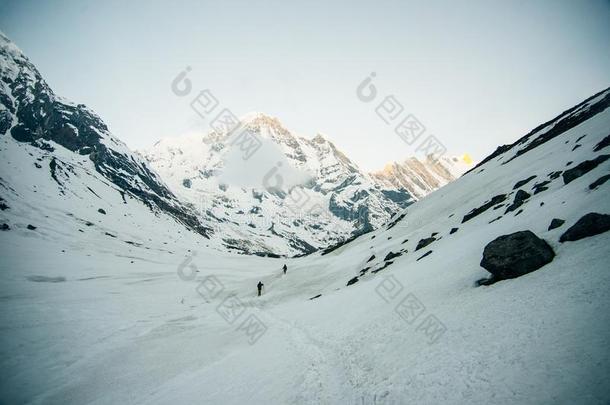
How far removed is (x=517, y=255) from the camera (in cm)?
1235

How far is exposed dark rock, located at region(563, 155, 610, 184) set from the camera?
19.5 meters

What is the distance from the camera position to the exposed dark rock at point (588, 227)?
1138 cm

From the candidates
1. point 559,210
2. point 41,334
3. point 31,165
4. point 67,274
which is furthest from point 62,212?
point 559,210

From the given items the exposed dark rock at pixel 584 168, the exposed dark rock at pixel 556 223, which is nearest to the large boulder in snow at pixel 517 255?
the exposed dark rock at pixel 556 223

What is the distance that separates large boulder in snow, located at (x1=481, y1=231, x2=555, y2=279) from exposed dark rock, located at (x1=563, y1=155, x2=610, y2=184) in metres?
12.1

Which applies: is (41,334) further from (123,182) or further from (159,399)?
(123,182)

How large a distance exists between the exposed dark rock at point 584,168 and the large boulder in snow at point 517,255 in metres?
12.1

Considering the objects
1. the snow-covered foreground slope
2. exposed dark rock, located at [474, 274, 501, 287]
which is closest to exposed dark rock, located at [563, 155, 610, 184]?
the snow-covered foreground slope

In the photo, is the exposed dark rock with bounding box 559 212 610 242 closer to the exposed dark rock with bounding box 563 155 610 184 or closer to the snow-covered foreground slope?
the snow-covered foreground slope

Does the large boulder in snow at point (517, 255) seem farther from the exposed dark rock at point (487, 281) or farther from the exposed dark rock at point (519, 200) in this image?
the exposed dark rock at point (519, 200)

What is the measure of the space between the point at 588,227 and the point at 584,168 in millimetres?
12020

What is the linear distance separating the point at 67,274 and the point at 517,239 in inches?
2110

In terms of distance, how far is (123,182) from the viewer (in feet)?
573

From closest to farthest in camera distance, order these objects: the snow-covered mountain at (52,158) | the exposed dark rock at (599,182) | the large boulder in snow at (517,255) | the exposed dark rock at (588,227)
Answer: the exposed dark rock at (588,227) < the large boulder in snow at (517,255) < the exposed dark rock at (599,182) < the snow-covered mountain at (52,158)
